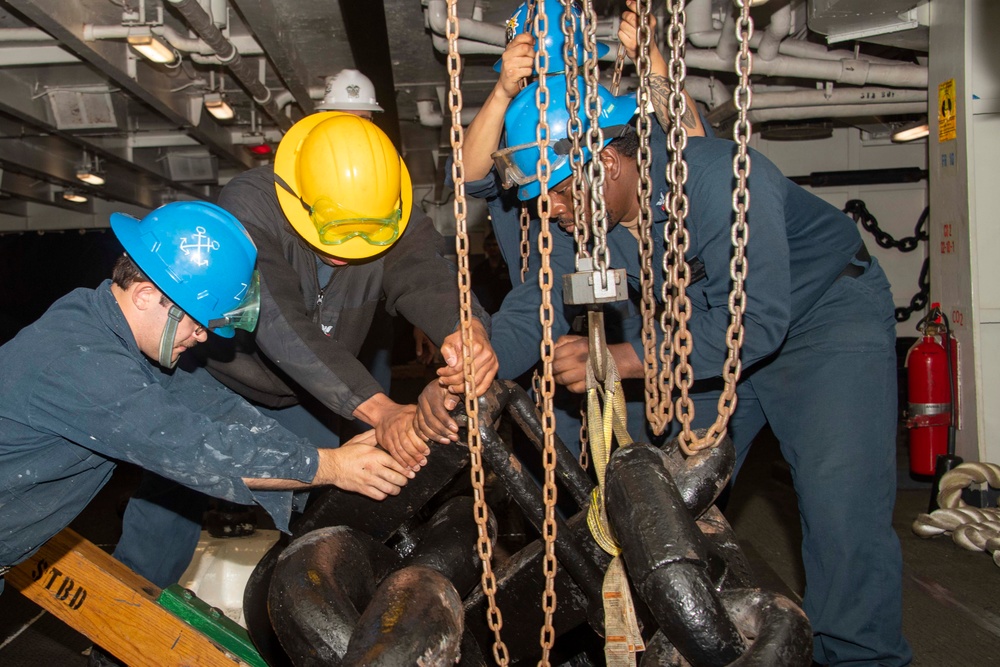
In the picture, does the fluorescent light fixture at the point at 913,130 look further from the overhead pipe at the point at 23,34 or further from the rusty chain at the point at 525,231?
the overhead pipe at the point at 23,34

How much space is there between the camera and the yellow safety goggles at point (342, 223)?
2.82 m

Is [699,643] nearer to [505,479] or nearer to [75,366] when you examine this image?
[505,479]

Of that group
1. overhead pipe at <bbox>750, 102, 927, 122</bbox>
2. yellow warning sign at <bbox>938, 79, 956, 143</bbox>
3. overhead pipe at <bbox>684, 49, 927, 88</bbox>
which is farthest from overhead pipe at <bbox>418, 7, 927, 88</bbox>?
yellow warning sign at <bbox>938, 79, 956, 143</bbox>

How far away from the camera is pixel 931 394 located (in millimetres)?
5324

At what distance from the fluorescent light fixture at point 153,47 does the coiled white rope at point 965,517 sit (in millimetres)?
5939

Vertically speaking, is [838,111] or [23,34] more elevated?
[23,34]

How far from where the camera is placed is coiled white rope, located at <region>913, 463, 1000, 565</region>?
175 inches

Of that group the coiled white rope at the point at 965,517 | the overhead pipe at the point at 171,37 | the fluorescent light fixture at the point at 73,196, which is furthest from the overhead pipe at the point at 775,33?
the fluorescent light fixture at the point at 73,196

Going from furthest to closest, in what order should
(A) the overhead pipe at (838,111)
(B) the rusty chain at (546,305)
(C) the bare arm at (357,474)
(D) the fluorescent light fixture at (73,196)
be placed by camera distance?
(D) the fluorescent light fixture at (73,196) → (A) the overhead pipe at (838,111) → (C) the bare arm at (357,474) → (B) the rusty chain at (546,305)

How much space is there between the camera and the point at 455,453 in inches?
85.8

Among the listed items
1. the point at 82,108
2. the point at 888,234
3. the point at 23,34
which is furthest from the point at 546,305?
the point at 888,234

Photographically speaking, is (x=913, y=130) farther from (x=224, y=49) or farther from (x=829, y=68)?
(x=224, y=49)

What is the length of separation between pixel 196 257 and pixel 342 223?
2.12 ft

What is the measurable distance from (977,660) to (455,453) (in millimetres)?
2505
